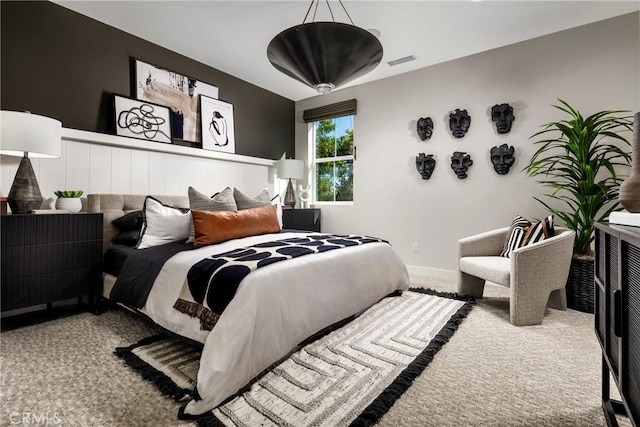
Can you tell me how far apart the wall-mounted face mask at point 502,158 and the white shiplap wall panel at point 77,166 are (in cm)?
402

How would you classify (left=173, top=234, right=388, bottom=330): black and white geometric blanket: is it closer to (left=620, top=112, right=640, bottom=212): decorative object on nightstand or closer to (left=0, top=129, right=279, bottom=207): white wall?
(left=620, top=112, right=640, bottom=212): decorative object on nightstand

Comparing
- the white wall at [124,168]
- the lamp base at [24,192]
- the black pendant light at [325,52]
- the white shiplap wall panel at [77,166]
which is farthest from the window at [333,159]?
the lamp base at [24,192]

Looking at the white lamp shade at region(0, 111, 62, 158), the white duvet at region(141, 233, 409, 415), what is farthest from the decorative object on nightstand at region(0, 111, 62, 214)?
the white duvet at region(141, 233, 409, 415)

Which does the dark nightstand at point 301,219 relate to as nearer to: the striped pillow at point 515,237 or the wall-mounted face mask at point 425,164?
the wall-mounted face mask at point 425,164

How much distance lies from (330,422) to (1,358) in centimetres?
189

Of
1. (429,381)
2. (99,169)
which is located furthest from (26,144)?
(429,381)

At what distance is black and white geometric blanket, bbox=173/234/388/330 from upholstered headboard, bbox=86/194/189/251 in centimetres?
134

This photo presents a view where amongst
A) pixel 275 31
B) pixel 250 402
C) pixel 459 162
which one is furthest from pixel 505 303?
pixel 275 31

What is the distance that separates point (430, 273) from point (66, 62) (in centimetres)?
428

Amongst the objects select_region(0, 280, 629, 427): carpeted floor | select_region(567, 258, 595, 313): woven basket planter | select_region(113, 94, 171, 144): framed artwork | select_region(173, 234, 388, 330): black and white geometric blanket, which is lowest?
select_region(0, 280, 629, 427): carpeted floor

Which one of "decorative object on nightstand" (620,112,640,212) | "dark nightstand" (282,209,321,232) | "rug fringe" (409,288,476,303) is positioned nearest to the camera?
"decorative object on nightstand" (620,112,640,212)

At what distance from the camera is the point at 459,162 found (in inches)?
140

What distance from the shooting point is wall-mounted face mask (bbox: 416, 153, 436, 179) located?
148 inches

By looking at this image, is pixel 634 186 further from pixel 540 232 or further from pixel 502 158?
pixel 502 158
